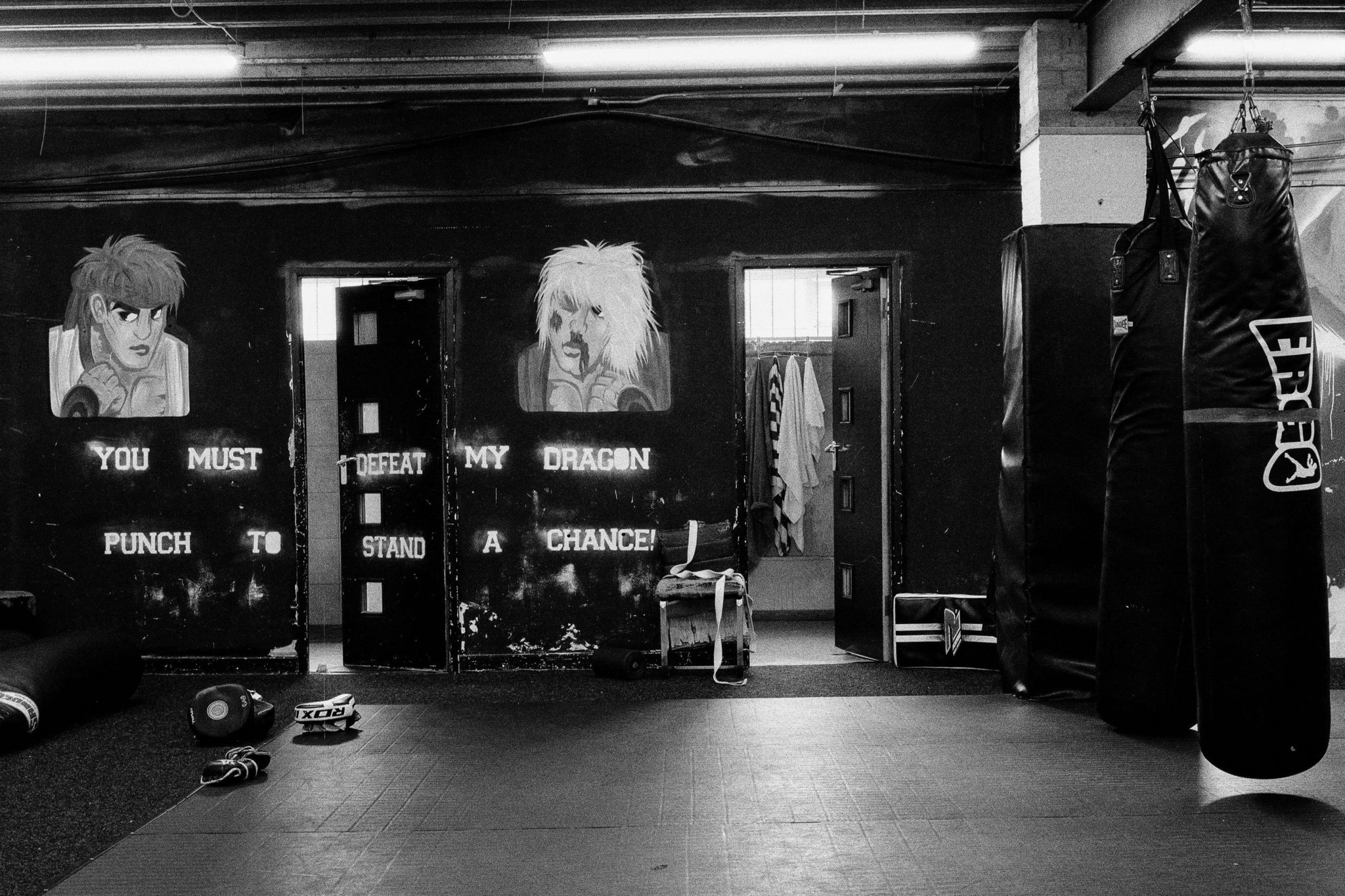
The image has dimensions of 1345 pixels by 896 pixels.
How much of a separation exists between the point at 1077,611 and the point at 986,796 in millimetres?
1658

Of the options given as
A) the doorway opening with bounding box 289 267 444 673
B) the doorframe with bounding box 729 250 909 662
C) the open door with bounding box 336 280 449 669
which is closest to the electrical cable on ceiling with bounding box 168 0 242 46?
the open door with bounding box 336 280 449 669

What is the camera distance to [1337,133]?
6.07 meters

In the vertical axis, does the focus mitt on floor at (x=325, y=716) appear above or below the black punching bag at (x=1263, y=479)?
below

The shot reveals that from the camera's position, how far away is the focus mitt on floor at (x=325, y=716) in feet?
14.9

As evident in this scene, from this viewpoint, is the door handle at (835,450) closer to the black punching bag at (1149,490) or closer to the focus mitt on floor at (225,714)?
the black punching bag at (1149,490)

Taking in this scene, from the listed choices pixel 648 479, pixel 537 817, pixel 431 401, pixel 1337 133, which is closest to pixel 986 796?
pixel 537 817

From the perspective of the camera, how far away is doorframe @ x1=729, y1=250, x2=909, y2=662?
6234mm

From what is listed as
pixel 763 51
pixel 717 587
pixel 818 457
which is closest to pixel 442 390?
pixel 717 587

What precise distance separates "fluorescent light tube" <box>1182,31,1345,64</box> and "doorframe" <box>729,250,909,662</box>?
1763 mm

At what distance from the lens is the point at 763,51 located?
541 centimetres

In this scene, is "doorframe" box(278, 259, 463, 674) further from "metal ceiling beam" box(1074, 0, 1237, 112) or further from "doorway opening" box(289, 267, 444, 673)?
"metal ceiling beam" box(1074, 0, 1237, 112)

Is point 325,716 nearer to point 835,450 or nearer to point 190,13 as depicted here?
point 190,13

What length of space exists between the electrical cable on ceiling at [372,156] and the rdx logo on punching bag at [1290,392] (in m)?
3.15

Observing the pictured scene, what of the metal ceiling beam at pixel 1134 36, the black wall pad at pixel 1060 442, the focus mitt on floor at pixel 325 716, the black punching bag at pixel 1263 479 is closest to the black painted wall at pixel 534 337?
the metal ceiling beam at pixel 1134 36
